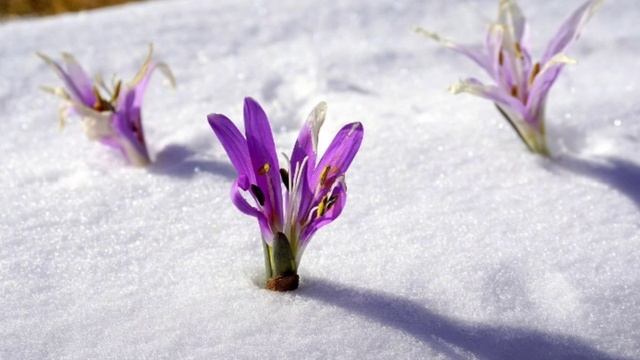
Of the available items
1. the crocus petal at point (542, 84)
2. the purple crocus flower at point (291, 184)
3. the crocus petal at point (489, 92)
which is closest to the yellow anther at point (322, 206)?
the purple crocus flower at point (291, 184)

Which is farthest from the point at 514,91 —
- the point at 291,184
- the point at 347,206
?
the point at 291,184

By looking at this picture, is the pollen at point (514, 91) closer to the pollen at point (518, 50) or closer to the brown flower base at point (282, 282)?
the pollen at point (518, 50)

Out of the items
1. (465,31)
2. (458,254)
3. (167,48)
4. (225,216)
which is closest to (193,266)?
(225,216)

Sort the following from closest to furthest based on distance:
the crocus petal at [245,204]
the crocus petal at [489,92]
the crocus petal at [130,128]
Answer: the crocus petal at [245,204] → the crocus petal at [489,92] → the crocus petal at [130,128]

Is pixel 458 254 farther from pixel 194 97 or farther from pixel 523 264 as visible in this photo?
pixel 194 97

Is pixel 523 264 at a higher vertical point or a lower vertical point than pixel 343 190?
lower

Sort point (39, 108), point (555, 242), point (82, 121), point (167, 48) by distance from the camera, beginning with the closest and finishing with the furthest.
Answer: point (555, 242), point (82, 121), point (39, 108), point (167, 48)

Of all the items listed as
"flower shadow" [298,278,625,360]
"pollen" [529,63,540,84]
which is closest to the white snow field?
"flower shadow" [298,278,625,360]

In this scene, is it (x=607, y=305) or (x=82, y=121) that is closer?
(x=607, y=305)
